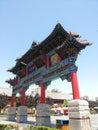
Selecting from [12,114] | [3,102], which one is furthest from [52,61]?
[3,102]

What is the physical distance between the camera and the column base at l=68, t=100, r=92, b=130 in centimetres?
1262

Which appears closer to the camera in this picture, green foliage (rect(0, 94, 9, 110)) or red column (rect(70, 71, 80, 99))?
red column (rect(70, 71, 80, 99))

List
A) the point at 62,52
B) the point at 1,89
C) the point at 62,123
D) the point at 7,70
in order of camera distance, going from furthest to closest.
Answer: the point at 1,89, the point at 7,70, the point at 62,52, the point at 62,123

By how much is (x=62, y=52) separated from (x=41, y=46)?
120 inches

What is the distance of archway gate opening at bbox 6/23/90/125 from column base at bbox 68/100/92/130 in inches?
27.7

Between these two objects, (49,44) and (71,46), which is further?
(49,44)

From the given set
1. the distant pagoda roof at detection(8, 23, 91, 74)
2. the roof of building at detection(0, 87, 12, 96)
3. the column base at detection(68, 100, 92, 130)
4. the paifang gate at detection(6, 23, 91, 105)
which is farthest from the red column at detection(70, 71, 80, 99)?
the roof of building at detection(0, 87, 12, 96)

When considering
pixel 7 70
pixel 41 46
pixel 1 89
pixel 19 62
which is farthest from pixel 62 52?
pixel 1 89

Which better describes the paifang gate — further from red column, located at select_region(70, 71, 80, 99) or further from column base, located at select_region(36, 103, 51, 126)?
column base, located at select_region(36, 103, 51, 126)

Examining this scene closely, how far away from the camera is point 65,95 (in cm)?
7606

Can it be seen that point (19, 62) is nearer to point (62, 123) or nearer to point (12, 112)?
point (12, 112)

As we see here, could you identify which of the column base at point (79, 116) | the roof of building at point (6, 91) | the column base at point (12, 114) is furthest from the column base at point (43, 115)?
the roof of building at point (6, 91)

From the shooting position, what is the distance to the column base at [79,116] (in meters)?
12.6

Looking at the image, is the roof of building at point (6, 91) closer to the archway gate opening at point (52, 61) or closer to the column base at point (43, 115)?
the archway gate opening at point (52, 61)
